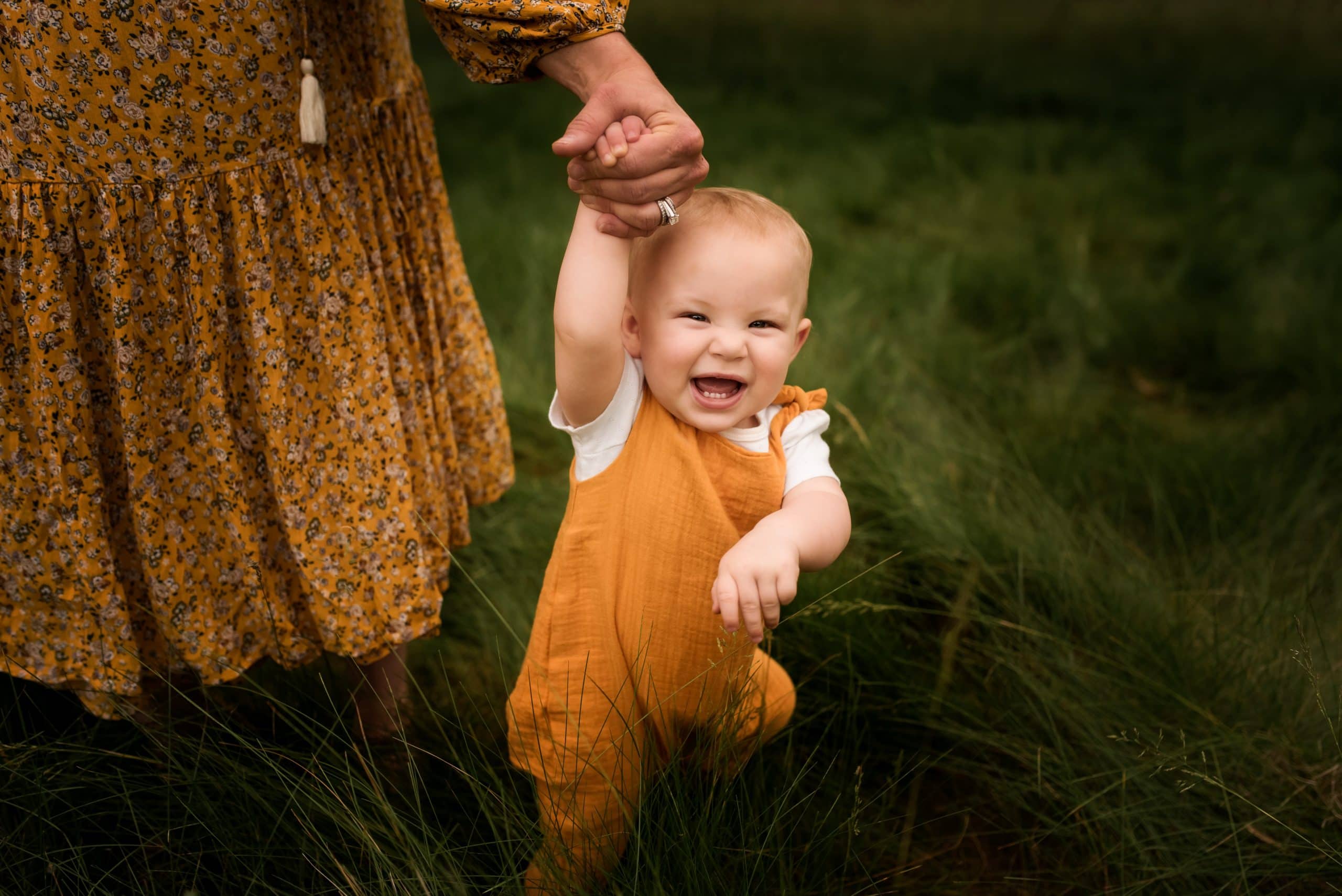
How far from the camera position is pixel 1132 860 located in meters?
1.60

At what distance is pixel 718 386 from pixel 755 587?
11.2 inches

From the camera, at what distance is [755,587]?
3.67 feet

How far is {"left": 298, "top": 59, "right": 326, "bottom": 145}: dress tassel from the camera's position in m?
1.37

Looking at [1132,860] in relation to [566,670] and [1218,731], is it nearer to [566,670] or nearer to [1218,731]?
[1218,731]

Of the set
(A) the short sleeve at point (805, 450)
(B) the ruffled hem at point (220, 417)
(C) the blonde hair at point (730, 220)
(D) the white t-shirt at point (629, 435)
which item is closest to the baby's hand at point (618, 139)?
(C) the blonde hair at point (730, 220)

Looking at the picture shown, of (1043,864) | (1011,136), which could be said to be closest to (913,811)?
(1043,864)

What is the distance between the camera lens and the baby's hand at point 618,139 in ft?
3.62

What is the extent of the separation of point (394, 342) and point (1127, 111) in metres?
6.03

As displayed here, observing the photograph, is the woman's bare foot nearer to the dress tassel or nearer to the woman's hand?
the dress tassel

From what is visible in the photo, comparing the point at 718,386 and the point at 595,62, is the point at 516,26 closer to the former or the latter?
the point at 595,62

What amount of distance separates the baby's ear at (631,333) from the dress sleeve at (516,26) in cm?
33

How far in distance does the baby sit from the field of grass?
0.10 m

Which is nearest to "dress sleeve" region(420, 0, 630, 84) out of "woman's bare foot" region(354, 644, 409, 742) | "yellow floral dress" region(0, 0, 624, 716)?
"yellow floral dress" region(0, 0, 624, 716)

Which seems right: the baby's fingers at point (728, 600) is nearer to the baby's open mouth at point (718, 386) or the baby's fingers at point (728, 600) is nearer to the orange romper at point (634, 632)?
the orange romper at point (634, 632)
